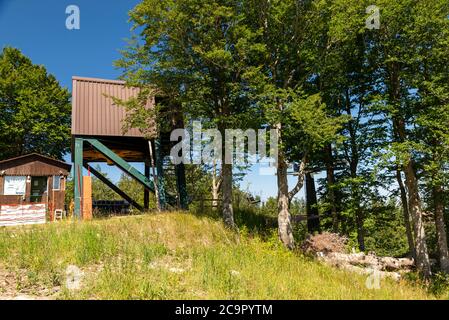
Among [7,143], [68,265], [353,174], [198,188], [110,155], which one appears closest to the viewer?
[68,265]

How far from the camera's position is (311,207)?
782 inches

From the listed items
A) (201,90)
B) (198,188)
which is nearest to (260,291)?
(201,90)

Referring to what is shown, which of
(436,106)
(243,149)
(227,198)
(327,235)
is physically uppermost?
(436,106)

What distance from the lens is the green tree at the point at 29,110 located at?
31.5 metres

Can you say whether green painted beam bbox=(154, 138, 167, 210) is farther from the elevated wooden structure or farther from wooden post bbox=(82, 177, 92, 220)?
wooden post bbox=(82, 177, 92, 220)

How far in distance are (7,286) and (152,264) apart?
305 cm

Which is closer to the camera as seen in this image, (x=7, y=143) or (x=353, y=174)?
(x=353, y=174)

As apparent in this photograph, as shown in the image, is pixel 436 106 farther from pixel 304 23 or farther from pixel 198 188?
pixel 198 188

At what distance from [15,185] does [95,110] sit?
29.3 feet

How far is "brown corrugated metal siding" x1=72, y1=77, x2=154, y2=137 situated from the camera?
17516 millimetres

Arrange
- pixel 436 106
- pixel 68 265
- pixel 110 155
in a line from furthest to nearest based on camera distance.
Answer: pixel 110 155, pixel 436 106, pixel 68 265

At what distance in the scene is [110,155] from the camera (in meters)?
17.4

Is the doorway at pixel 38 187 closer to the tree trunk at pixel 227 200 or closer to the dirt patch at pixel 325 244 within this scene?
the tree trunk at pixel 227 200

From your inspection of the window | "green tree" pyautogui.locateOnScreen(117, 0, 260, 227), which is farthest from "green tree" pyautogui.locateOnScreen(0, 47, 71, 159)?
"green tree" pyautogui.locateOnScreen(117, 0, 260, 227)
